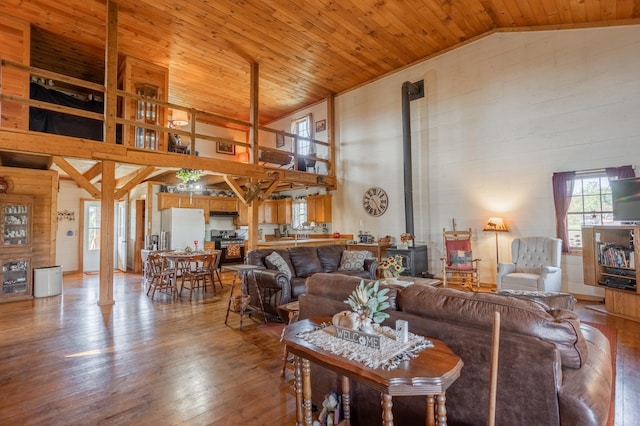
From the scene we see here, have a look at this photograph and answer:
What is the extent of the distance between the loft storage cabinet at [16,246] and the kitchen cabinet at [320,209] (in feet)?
19.9

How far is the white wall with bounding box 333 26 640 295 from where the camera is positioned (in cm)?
489

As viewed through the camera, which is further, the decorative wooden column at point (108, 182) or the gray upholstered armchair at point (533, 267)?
the decorative wooden column at point (108, 182)

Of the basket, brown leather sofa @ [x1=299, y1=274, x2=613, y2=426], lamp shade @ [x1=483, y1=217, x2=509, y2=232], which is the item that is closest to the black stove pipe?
lamp shade @ [x1=483, y1=217, x2=509, y2=232]

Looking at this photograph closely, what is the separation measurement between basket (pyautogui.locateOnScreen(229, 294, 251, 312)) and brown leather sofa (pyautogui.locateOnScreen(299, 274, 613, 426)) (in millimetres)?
2535

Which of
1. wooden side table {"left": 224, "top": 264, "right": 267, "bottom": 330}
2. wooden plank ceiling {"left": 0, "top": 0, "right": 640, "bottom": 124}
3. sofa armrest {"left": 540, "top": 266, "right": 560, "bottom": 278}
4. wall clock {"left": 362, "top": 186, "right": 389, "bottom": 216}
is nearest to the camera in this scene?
wooden side table {"left": 224, "top": 264, "right": 267, "bottom": 330}

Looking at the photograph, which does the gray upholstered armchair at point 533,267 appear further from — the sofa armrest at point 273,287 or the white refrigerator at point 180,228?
the white refrigerator at point 180,228

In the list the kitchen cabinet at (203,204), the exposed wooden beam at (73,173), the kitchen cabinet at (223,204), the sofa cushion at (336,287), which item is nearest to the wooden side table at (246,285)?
the sofa cushion at (336,287)

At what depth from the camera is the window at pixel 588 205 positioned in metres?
4.95

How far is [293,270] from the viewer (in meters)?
5.12

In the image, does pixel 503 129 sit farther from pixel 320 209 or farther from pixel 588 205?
pixel 320 209

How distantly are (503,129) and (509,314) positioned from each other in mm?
5466

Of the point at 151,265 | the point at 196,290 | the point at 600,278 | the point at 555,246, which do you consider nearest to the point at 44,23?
the point at 151,265

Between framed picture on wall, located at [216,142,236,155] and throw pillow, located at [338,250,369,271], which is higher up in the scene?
framed picture on wall, located at [216,142,236,155]

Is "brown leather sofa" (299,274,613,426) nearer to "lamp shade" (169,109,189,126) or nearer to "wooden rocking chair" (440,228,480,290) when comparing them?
"wooden rocking chair" (440,228,480,290)
